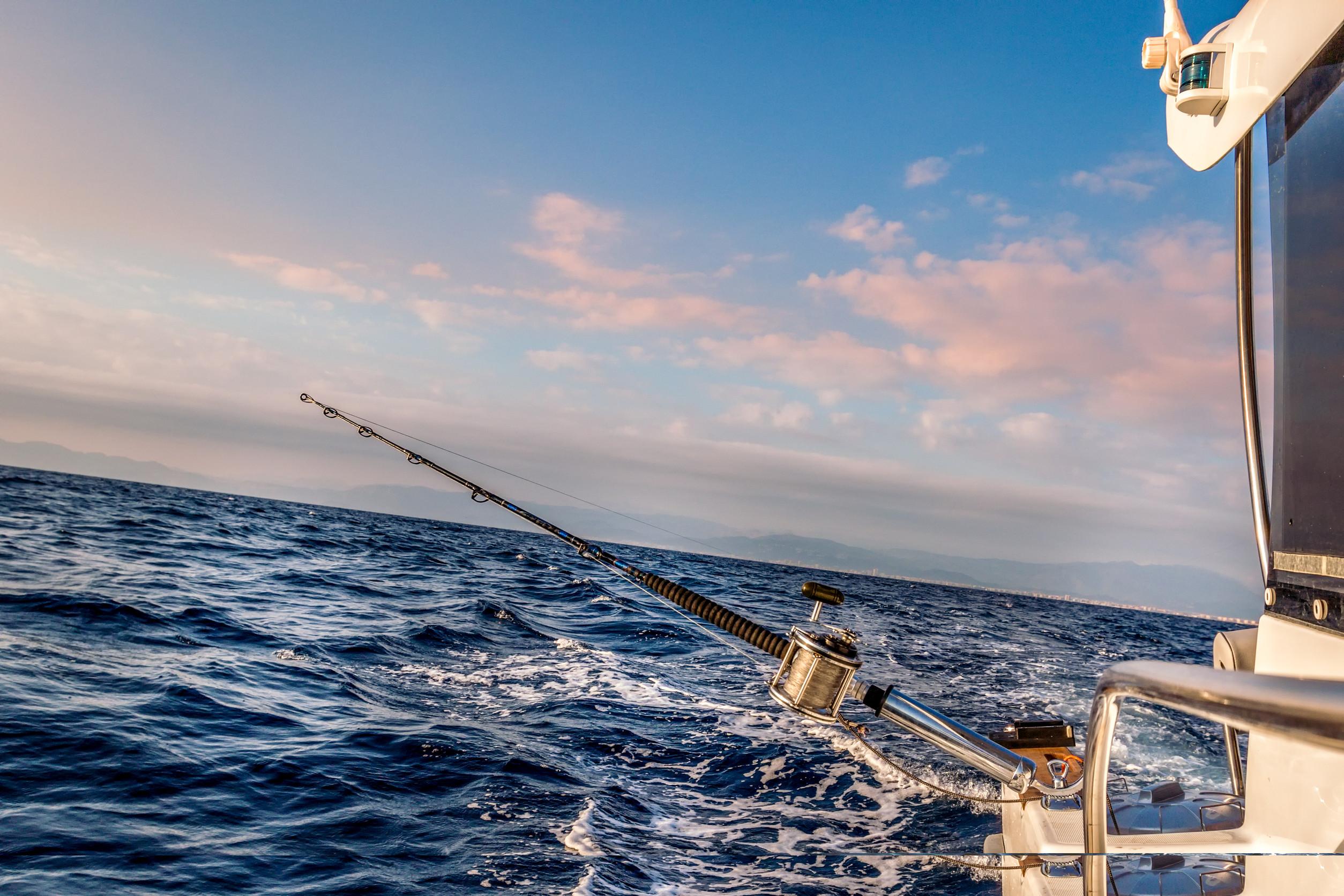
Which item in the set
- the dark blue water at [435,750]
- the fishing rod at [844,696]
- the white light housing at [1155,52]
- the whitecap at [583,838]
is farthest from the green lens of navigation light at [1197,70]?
the whitecap at [583,838]

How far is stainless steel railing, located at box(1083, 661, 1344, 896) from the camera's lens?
70cm

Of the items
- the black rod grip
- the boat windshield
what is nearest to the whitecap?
the black rod grip

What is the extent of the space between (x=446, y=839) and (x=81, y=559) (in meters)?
13.4

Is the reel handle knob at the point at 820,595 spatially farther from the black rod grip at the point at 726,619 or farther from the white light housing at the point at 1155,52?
the white light housing at the point at 1155,52

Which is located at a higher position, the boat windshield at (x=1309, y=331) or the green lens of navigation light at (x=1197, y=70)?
the green lens of navigation light at (x=1197, y=70)

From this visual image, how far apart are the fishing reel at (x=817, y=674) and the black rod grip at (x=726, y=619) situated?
0.24 ft

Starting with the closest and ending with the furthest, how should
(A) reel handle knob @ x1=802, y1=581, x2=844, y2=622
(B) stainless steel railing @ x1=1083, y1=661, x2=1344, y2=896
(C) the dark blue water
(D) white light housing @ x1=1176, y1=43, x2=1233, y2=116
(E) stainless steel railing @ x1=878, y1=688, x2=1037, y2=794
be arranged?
(B) stainless steel railing @ x1=1083, y1=661, x2=1344, y2=896, (E) stainless steel railing @ x1=878, y1=688, x2=1037, y2=794, (A) reel handle knob @ x1=802, y1=581, x2=844, y2=622, (D) white light housing @ x1=1176, y1=43, x2=1233, y2=116, (C) the dark blue water

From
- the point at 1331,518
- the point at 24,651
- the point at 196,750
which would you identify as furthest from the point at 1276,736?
the point at 24,651

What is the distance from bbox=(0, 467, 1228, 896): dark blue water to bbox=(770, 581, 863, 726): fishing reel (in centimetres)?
30

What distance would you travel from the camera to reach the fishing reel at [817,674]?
5.20ft

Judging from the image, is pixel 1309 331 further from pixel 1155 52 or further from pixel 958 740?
pixel 958 740

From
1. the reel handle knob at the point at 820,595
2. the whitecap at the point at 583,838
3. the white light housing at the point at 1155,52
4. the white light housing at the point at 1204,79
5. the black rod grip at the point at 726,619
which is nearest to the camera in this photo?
the reel handle knob at the point at 820,595

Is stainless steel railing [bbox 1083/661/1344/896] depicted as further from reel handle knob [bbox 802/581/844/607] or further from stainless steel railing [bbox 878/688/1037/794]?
reel handle knob [bbox 802/581/844/607]

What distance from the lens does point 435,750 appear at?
5.75 metres
